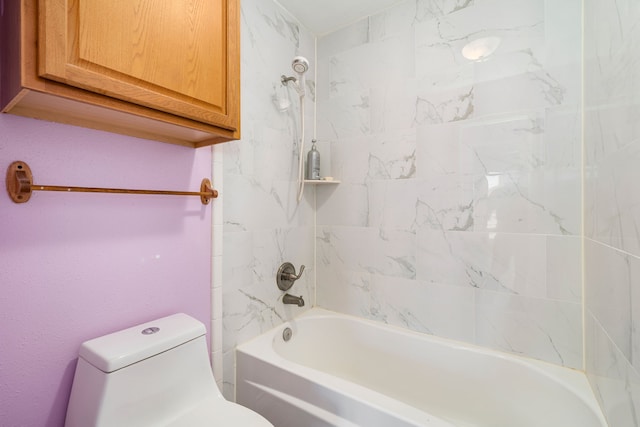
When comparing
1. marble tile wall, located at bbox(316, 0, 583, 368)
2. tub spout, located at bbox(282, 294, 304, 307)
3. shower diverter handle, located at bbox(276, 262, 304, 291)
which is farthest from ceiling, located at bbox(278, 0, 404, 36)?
tub spout, located at bbox(282, 294, 304, 307)

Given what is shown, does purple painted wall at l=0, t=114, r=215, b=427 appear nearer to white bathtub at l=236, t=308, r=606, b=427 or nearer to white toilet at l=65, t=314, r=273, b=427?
white toilet at l=65, t=314, r=273, b=427

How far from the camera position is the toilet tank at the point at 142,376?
826 mm

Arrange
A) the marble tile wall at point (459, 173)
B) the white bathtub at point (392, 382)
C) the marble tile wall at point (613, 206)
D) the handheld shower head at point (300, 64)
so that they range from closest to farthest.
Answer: the marble tile wall at point (613, 206), the white bathtub at point (392, 382), the marble tile wall at point (459, 173), the handheld shower head at point (300, 64)

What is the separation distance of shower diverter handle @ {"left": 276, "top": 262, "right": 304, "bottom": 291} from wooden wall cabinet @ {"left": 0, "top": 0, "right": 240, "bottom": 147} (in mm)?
943

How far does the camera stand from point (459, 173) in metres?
1.51

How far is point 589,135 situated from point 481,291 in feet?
2.80

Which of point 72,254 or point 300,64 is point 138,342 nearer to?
point 72,254

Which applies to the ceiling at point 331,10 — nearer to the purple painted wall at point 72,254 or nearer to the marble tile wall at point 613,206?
the marble tile wall at point 613,206

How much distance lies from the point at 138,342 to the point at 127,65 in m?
0.86

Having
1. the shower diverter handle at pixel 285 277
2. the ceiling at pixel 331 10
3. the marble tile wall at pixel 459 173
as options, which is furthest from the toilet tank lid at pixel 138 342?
the ceiling at pixel 331 10

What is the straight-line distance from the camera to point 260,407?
1.35 m

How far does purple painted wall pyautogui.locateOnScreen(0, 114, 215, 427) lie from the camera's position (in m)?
0.79

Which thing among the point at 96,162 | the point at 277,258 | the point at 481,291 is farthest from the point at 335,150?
the point at 96,162

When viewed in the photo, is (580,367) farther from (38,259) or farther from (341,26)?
(341,26)
